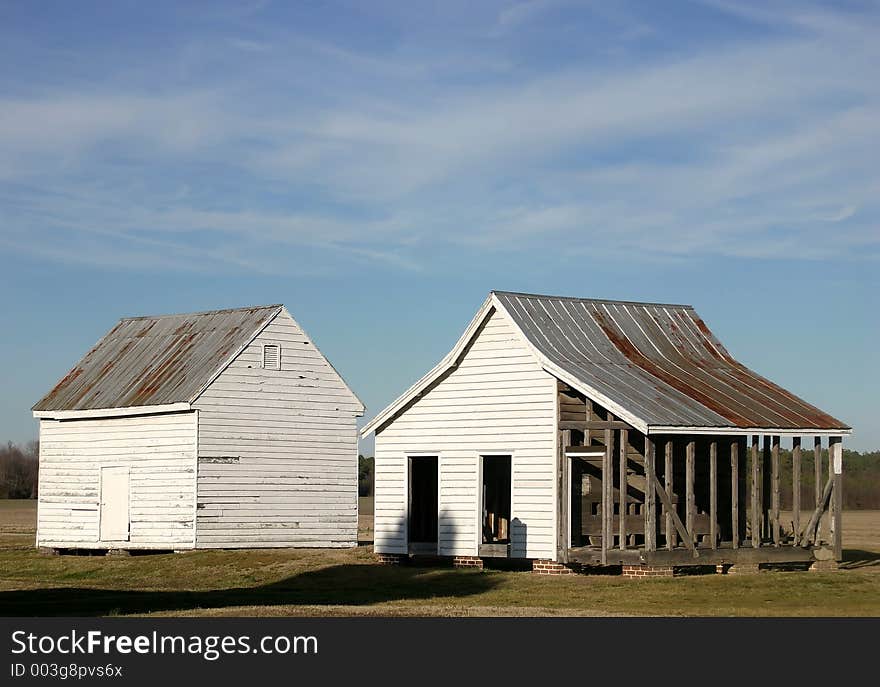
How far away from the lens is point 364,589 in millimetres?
32562

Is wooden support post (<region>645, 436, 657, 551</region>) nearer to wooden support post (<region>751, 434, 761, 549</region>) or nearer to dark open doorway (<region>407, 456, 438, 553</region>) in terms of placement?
wooden support post (<region>751, 434, 761, 549</region>)

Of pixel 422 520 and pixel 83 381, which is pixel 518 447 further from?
pixel 83 381

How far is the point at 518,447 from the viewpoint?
35.8 m

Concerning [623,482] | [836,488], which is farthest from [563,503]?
[836,488]

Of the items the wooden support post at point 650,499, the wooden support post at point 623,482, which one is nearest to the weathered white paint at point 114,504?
the wooden support post at point 623,482

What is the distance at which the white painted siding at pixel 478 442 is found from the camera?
116 feet

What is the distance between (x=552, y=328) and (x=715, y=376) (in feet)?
14.6

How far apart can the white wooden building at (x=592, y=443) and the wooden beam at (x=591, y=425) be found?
0.16 feet

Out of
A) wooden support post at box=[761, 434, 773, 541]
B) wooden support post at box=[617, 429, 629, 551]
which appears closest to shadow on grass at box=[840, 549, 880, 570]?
wooden support post at box=[761, 434, 773, 541]

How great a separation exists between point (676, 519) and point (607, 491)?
5.23ft

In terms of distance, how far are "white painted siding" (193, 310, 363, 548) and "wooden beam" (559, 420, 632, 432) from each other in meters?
12.5

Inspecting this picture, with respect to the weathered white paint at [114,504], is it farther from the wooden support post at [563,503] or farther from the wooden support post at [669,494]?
the wooden support post at [669,494]

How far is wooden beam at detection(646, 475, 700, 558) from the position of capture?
33156 millimetres
